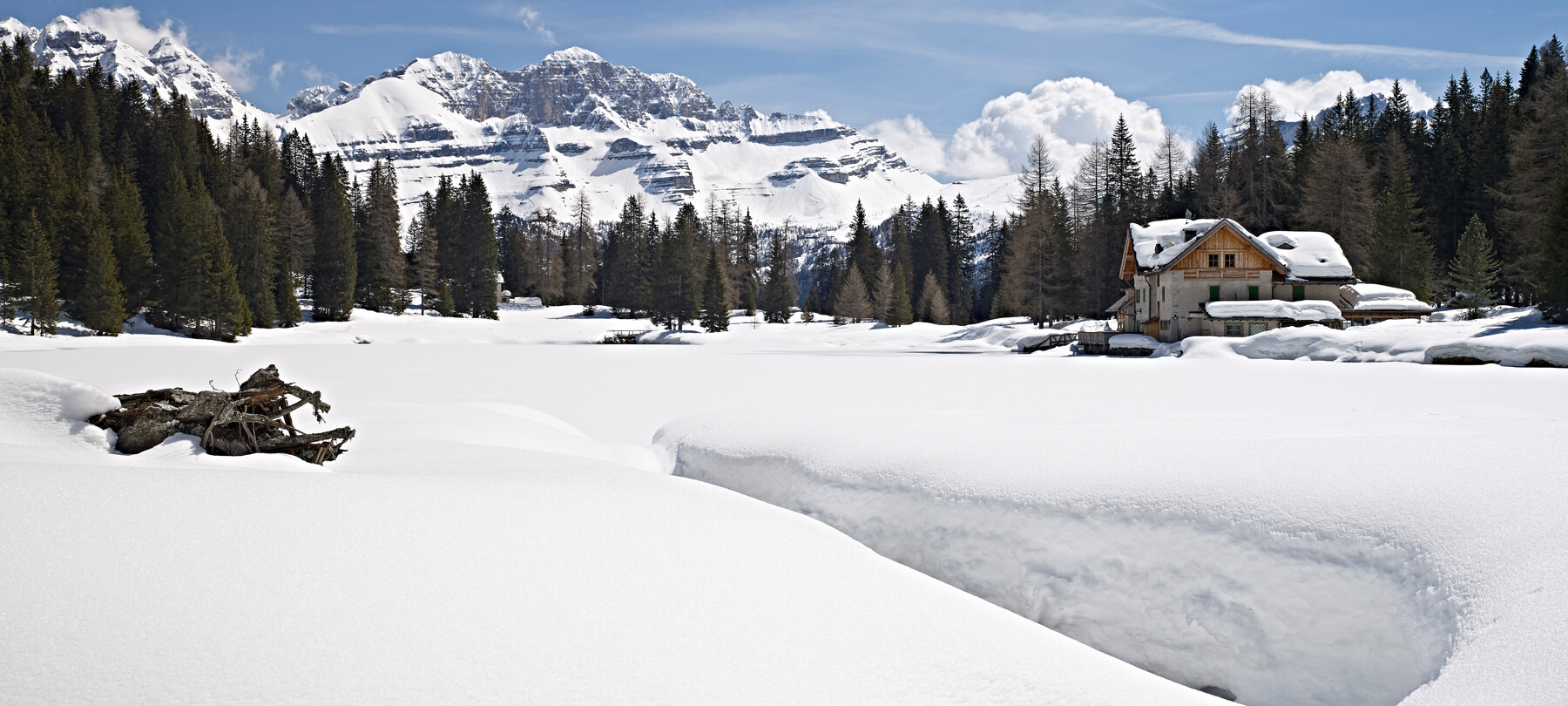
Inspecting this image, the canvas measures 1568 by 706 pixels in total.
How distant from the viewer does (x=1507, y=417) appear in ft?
31.6

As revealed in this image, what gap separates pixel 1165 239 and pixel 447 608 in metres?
45.5

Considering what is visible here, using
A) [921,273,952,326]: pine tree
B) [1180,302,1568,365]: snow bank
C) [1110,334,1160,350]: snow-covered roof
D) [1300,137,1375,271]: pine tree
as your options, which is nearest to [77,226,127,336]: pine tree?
[1110,334,1160,350]: snow-covered roof

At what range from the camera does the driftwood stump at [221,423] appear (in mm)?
6992

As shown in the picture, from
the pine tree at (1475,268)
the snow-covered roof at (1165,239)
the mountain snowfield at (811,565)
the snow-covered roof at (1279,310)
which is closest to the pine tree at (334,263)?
the snow-covered roof at (1165,239)

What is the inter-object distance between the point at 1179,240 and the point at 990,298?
47.3 m

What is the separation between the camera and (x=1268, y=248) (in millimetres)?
39344

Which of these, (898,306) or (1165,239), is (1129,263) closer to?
(1165,239)

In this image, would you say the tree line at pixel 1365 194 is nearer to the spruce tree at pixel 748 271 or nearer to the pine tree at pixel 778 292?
the pine tree at pixel 778 292

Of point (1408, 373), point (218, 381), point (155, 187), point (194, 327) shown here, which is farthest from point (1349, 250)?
point (155, 187)

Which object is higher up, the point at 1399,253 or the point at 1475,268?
the point at 1399,253

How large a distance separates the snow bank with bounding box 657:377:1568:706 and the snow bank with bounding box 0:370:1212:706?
41.8 inches

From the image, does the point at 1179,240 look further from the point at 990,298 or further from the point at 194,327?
the point at 194,327

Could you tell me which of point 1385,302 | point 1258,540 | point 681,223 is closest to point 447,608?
point 1258,540

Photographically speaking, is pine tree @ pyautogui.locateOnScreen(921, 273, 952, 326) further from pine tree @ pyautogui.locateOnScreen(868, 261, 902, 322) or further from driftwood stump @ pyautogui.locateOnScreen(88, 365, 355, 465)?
driftwood stump @ pyautogui.locateOnScreen(88, 365, 355, 465)
